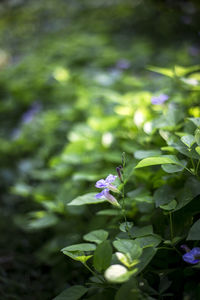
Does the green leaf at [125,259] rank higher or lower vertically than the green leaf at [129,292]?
higher

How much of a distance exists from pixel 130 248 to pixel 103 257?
3.3 inches

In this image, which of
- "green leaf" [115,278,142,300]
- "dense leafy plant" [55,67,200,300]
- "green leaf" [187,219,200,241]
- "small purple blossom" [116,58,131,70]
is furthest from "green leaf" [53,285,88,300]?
"small purple blossom" [116,58,131,70]

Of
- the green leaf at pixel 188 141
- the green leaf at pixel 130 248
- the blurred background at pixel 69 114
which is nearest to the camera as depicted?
the green leaf at pixel 130 248

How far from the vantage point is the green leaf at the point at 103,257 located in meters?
0.80

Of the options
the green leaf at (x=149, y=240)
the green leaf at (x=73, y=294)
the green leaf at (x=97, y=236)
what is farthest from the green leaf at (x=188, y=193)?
the green leaf at (x=73, y=294)

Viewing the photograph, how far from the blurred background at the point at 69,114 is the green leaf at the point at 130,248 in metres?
0.46

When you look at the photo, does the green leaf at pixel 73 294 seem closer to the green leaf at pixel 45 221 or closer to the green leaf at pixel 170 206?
the green leaf at pixel 170 206

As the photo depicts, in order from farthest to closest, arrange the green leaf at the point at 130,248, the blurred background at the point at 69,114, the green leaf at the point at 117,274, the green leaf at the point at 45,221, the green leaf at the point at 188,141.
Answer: the blurred background at the point at 69,114
the green leaf at the point at 45,221
the green leaf at the point at 188,141
the green leaf at the point at 130,248
the green leaf at the point at 117,274

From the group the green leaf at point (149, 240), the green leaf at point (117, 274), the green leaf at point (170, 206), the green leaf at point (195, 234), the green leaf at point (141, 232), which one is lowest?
the green leaf at point (141, 232)

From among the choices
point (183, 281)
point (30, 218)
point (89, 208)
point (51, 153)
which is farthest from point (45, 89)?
point (183, 281)

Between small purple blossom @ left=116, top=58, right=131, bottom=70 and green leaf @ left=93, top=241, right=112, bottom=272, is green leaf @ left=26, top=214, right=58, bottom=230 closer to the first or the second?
green leaf @ left=93, top=241, right=112, bottom=272

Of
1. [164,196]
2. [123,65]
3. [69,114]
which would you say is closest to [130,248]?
[164,196]

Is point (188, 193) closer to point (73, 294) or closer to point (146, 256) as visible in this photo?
point (146, 256)

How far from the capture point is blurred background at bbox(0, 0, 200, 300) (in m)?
1.45
